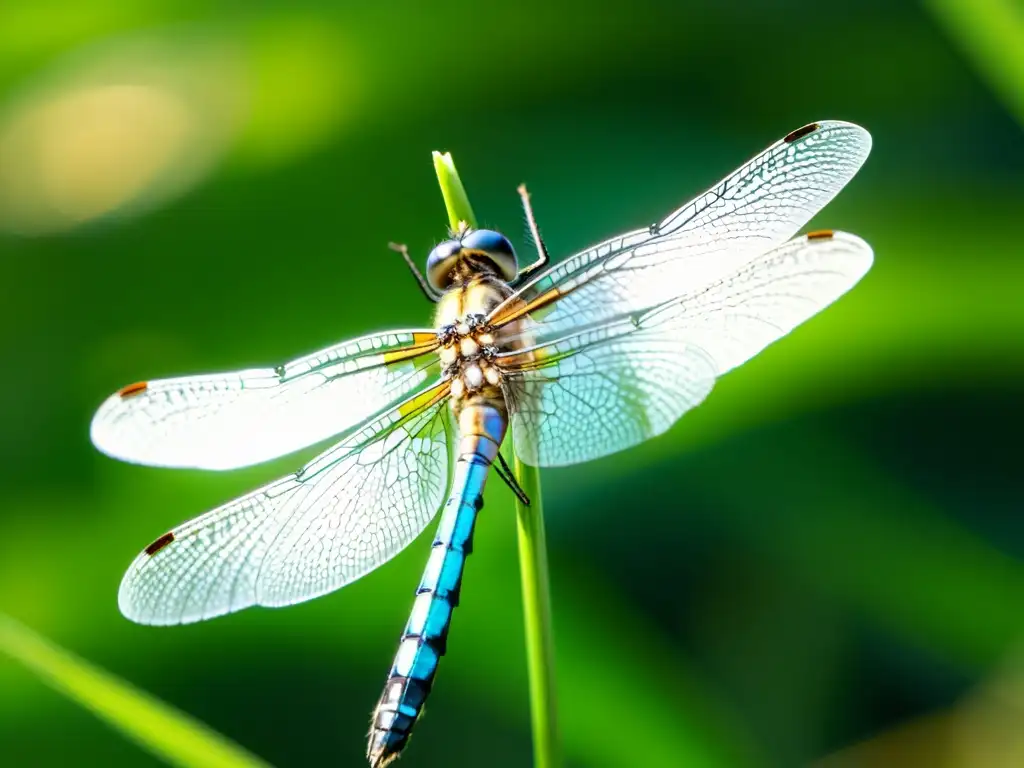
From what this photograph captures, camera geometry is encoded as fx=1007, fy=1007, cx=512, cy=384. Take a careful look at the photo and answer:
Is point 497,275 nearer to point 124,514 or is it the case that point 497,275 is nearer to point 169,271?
point 124,514

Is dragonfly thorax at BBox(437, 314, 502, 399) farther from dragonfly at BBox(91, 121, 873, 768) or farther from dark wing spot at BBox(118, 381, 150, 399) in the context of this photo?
dark wing spot at BBox(118, 381, 150, 399)

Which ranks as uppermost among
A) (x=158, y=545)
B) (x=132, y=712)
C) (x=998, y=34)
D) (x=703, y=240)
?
(x=998, y=34)

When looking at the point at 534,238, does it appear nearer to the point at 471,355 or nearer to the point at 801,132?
the point at 471,355

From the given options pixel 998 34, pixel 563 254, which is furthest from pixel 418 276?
pixel 998 34

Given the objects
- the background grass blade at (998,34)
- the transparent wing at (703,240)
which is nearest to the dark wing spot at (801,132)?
the transparent wing at (703,240)

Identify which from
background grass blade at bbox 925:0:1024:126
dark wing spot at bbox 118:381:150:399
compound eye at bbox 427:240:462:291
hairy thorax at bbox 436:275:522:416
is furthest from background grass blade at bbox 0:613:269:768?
Answer: background grass blade at bbox 925:0:1024:126

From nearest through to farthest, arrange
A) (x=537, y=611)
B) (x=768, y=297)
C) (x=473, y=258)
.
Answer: (x=537, y=611), (x=768, y=297), (x=473, y=258)

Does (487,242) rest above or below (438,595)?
above

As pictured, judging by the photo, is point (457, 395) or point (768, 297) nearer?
point (768, 297)
